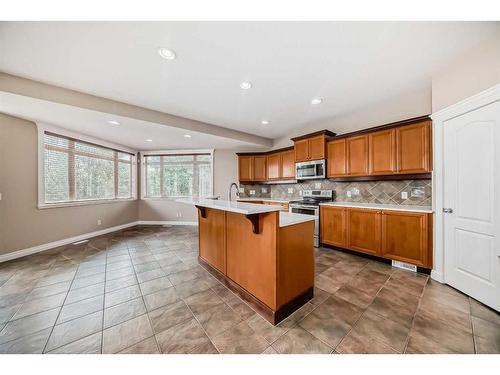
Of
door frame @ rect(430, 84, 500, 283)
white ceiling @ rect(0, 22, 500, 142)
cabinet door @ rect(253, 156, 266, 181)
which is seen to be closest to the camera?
white ceiling @ rect(0, 22, 500, 142)

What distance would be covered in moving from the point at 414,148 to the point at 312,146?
1.73 metres

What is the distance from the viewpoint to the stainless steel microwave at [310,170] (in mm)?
3844

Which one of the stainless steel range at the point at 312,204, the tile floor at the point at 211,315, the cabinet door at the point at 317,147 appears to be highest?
the cabinet door at the point at 317,147

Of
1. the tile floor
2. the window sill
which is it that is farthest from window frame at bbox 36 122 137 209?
the tile floor

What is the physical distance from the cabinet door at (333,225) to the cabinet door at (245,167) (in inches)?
98.7

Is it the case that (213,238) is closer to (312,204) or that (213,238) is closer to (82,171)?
(312,204)

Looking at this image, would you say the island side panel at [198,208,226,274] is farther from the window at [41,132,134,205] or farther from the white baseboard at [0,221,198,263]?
the window at [41,132,134,205]

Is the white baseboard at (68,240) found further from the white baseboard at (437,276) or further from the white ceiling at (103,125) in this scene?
the white baseboard at (437,276)

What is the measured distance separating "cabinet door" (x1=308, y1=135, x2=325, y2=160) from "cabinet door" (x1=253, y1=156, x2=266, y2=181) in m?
1.62

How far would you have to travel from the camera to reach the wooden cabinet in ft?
12.6

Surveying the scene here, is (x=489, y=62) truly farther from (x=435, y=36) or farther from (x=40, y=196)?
(x=40, y=196)

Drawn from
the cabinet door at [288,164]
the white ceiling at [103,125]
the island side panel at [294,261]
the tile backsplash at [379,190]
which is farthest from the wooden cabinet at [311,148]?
the island side panel at [294,261]

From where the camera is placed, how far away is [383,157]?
3.04 m
